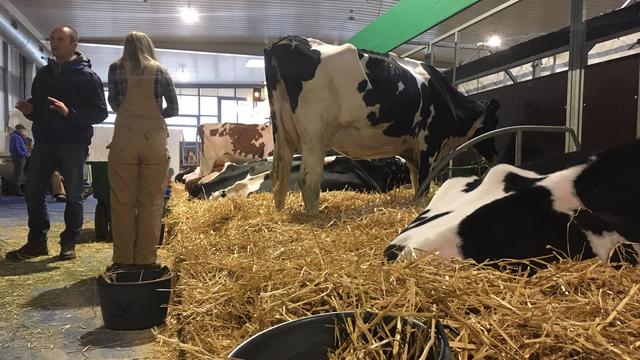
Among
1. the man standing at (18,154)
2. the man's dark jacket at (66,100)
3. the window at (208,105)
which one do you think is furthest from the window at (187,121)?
the man's dark jacket at (66,100)

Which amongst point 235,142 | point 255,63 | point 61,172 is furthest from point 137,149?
point 255,63

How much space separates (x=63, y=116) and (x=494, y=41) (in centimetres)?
526

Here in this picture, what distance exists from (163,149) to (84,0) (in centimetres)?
681

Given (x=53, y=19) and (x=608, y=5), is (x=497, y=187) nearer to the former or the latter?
(x=608, y=5)

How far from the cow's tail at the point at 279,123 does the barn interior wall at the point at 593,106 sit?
195 centimetres

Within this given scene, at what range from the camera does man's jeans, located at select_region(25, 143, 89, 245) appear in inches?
136

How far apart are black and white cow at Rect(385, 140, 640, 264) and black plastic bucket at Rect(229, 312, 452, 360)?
550 millimetres

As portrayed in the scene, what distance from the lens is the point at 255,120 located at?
35.7 ft

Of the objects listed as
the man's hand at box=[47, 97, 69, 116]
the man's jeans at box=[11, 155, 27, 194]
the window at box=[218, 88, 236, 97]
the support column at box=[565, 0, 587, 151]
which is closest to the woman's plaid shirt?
the man's hand at box=[47, 97, 69, 116]

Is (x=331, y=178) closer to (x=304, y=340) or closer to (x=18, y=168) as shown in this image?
(x=304, y=340)

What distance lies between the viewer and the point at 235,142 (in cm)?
790

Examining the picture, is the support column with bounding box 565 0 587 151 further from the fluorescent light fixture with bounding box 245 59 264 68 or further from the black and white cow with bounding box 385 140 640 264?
the fluorescent light fixture with bounding box 245 59 264 68

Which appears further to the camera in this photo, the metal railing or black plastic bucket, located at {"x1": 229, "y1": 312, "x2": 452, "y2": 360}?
the metal railing

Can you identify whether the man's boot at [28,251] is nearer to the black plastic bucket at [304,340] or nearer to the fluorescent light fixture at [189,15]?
the black plastic bucket at [304,340]
